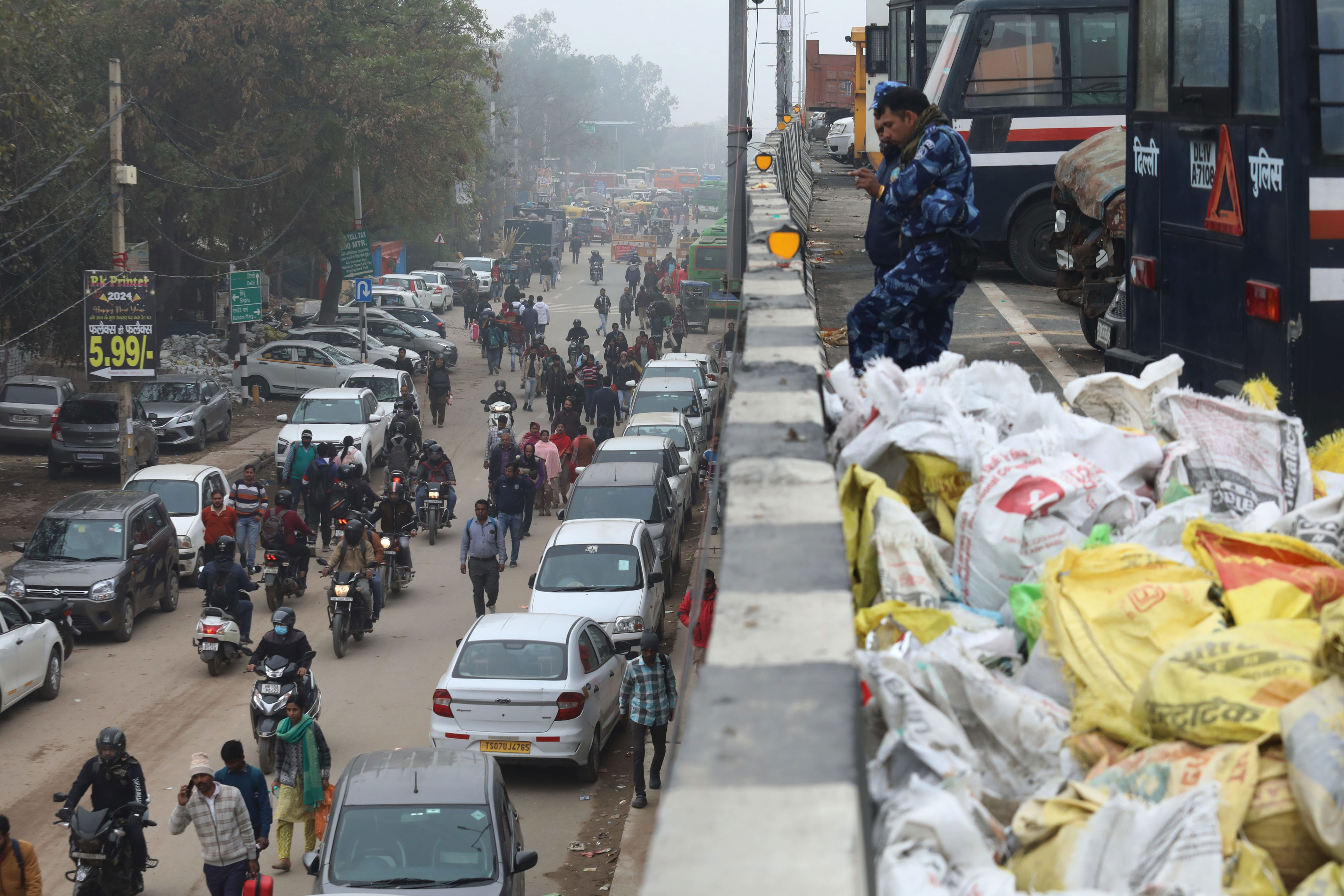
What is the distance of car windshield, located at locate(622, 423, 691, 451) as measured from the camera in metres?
25.3

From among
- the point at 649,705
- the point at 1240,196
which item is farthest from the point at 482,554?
the point at 1240,196

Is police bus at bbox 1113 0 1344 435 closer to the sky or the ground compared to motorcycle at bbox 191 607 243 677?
closer to the sky

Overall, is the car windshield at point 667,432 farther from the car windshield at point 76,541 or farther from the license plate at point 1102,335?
the license plate at point 1102,335

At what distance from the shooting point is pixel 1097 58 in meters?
13.7

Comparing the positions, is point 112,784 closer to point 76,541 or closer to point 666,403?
point 76,541

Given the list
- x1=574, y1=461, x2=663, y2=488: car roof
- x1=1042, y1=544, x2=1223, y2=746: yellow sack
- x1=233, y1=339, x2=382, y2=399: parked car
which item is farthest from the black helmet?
x1=233, y1=339, x2=382, y2=399: parked car

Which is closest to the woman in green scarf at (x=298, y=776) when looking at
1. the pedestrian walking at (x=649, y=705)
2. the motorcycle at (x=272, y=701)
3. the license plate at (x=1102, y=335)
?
the motorcycle at (x=272, y=701)

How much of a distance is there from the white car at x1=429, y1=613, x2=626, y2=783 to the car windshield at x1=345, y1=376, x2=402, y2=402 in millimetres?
17642

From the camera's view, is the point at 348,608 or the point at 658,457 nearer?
the point at 348,608

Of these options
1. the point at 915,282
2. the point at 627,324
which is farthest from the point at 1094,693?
the point at 627,324

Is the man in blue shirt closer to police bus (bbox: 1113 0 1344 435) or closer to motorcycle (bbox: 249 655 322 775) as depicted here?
motorcycle (bbox: 249 655 322 775)

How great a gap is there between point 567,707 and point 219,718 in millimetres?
3923

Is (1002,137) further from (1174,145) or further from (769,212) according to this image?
(1174,145)

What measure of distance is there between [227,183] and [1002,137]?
85.0 ft
